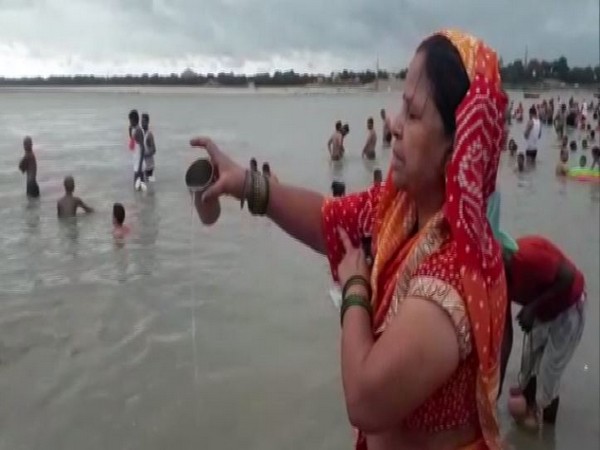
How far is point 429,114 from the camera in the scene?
1.50 metres

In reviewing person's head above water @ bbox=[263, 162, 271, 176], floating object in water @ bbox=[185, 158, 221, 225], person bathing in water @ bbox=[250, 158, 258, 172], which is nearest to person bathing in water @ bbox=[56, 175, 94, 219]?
person bathing in water @ bbox=[250, 158, 258, 172]

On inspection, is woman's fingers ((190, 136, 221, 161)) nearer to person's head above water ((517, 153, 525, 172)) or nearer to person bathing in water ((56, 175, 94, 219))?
person bathing in water ((56, 175, 94, 219))

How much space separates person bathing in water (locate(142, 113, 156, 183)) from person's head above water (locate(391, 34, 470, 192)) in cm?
1149

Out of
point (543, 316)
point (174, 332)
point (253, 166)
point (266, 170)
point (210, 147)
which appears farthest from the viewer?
point (174, 332)

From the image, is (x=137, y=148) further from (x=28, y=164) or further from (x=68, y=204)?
(x=28, y=164)

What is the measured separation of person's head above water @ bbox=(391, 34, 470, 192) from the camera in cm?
148

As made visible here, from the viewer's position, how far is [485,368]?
1.51 metres

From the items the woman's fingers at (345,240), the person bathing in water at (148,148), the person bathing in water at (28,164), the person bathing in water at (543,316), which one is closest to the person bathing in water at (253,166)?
the woman's fingers at (345,240)

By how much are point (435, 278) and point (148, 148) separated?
12.7m

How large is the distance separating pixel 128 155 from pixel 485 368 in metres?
20.1

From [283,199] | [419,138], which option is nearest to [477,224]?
[419,138]

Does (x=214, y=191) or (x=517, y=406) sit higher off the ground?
(x=214, y=191)

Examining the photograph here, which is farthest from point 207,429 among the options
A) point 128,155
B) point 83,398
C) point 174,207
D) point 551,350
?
point 128,155

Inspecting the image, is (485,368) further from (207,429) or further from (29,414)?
(29,414)
